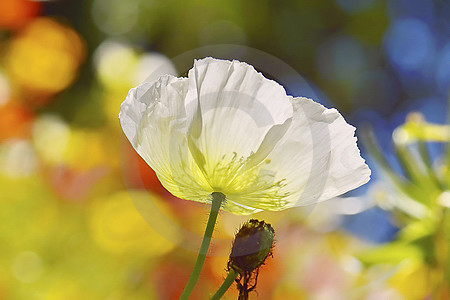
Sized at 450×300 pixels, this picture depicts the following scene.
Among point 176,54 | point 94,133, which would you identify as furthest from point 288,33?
Answer: point 94,133

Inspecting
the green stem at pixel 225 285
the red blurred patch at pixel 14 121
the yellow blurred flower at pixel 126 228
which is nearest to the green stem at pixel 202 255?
the green stem at pixel 225 285

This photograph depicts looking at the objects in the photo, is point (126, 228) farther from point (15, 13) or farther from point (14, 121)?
point (15, 13)

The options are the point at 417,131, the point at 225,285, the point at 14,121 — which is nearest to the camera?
the point at 225,285

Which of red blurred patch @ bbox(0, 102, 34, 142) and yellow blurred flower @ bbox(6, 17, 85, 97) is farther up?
yellow blurred flower @ bbox(6, 17, 85, 97)

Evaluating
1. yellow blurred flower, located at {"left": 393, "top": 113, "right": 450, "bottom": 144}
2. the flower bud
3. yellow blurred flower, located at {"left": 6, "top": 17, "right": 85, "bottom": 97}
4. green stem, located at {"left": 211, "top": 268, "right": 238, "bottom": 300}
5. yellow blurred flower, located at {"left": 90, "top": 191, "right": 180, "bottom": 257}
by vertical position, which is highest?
yellow blurred flower, located at {"left": 6, "top": 17, "right": 85, "bottom": 97}

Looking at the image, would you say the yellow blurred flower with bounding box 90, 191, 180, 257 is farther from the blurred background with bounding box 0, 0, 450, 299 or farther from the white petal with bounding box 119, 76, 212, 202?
the white petal with bounding box 119, 76, 212, 202

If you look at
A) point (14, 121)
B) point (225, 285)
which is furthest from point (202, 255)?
point (14, 121)

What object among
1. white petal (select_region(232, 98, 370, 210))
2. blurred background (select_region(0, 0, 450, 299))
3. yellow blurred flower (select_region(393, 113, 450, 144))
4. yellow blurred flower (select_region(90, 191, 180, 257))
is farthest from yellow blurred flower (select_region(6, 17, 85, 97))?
white petal (select_region(232, 98, 370, 210))
